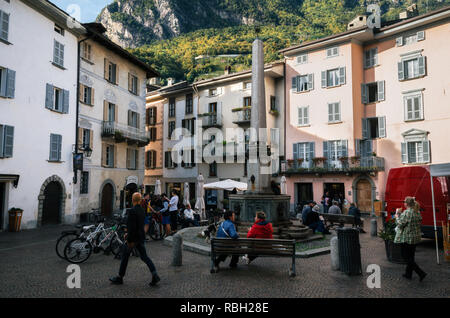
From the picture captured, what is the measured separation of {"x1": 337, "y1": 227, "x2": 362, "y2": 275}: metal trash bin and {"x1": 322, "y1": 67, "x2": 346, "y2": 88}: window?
2194 cm

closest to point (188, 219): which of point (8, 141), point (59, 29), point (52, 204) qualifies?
point (52, 204)

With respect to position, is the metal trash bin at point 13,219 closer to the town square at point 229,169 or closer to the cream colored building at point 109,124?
the town square at point 229,169

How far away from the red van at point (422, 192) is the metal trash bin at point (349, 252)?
14.3ft

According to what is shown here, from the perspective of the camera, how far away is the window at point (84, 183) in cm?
2198

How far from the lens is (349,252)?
7.45 m

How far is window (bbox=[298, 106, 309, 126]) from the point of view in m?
29.0

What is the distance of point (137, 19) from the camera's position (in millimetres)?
98312

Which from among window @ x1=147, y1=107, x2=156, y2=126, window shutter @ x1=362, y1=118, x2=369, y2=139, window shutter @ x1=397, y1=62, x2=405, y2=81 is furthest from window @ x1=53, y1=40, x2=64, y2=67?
window shutter @ x1=397, y1=62, x2=405, y2=81

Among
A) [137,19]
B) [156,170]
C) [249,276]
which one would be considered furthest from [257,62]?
[137,19]

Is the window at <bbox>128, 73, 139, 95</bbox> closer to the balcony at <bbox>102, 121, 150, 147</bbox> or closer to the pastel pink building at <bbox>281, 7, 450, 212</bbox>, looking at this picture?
the balcony at <bbox>102, 121, 150, 147</bbox>

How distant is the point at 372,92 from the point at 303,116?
226 inches

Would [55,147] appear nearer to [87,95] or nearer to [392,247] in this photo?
[87,95]

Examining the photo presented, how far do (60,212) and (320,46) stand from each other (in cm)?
2330

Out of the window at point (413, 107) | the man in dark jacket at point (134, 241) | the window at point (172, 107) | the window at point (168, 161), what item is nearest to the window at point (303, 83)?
the window at point (413, 107)
